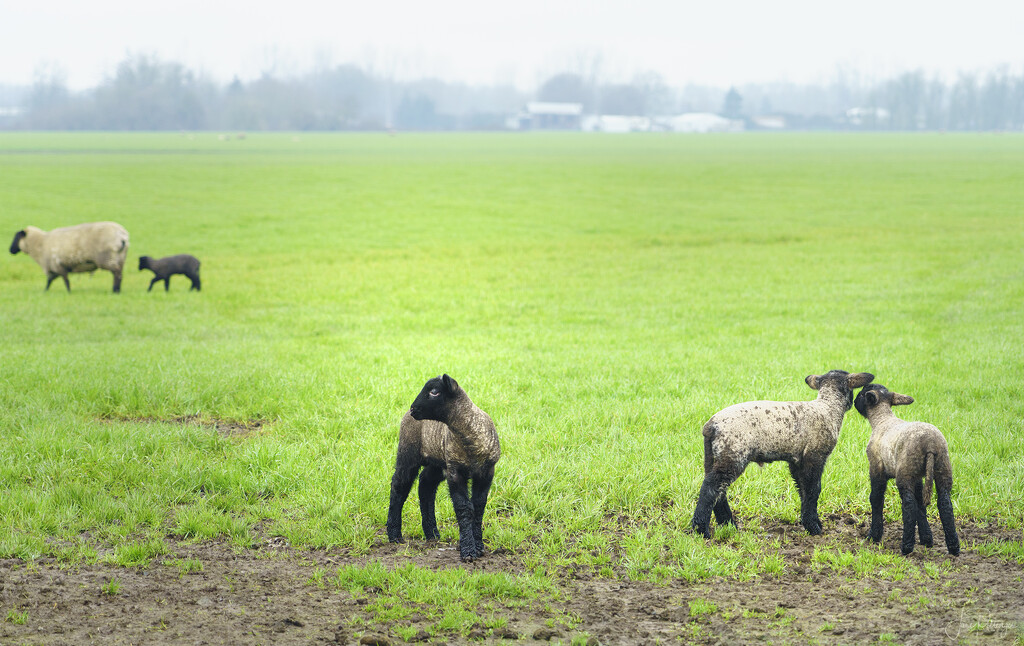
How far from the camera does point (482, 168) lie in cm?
8419

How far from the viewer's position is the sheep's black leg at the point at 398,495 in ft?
25.8

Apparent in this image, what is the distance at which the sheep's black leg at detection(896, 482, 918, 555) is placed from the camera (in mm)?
7230

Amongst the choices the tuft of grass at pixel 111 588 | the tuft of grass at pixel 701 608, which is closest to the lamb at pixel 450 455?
the tuft of grass at pixel 701 608

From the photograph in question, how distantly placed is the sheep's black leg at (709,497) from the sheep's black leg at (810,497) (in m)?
0.70

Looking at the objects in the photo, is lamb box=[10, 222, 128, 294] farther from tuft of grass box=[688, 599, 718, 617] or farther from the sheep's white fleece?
tuft of grass box=[688, 599, 718, 617]

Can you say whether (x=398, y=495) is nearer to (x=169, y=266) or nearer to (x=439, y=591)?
(x=439, y=591)

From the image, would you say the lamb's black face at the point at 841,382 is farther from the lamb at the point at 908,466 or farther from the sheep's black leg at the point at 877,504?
the sheep's black leg at the point at 877,504

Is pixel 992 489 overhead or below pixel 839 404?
below

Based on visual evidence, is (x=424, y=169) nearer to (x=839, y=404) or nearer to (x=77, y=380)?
(x=77, y=380)

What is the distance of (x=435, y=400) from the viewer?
713 cm

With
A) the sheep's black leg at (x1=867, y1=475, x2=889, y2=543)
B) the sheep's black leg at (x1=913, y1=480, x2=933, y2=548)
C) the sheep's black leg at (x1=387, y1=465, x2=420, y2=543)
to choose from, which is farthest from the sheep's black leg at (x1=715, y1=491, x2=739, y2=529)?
the sheep's black leg at (x1=387, y1=465, x2=420, y2=543)

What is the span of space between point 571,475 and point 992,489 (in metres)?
4.18

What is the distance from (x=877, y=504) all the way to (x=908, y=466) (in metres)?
0.71

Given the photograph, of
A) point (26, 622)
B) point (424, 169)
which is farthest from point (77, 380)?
point (424, 169)
